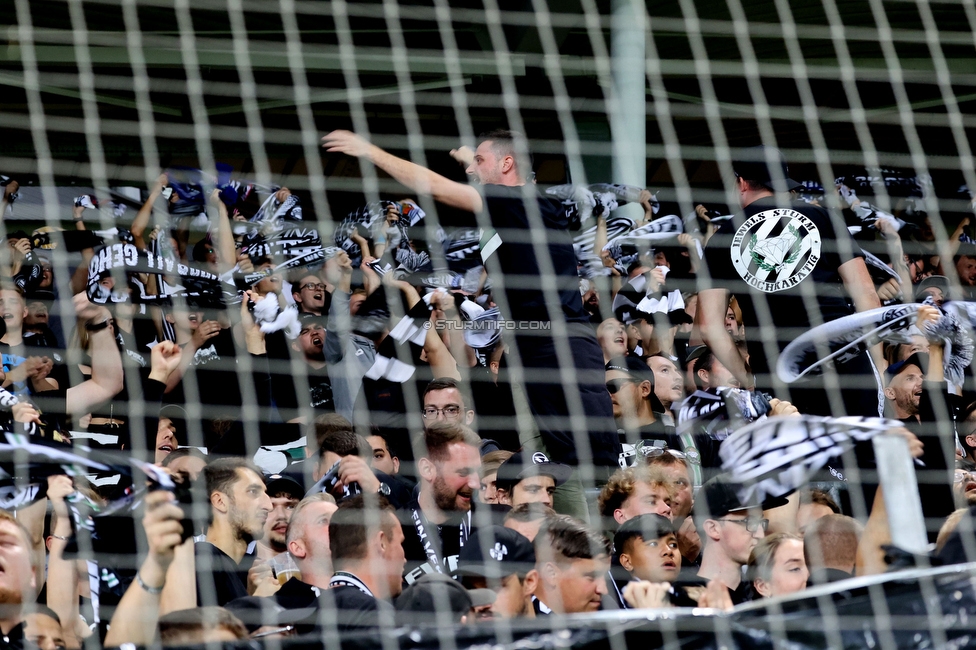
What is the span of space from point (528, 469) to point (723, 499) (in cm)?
66

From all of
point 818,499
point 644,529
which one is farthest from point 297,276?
point 818,499

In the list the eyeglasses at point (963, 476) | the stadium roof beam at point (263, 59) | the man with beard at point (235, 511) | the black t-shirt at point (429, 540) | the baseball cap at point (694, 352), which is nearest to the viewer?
the man with beard at point (235, 511)

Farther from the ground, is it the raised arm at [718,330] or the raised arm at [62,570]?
the raised arm at [718,330]

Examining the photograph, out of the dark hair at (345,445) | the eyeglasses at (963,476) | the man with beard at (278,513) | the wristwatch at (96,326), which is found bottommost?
the eyeglasses at (963,476)

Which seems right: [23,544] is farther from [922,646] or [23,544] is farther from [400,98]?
[400,98]

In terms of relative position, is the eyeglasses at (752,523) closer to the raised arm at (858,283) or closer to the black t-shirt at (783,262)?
the black t-shirt at (783,262)

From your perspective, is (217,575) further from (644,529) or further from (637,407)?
(637,407)

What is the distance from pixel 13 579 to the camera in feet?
7.66

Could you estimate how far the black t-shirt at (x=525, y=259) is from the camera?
3486 millimetres

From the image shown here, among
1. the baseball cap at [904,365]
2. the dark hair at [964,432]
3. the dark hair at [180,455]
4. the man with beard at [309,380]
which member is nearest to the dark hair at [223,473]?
the dark hair at [180,455]

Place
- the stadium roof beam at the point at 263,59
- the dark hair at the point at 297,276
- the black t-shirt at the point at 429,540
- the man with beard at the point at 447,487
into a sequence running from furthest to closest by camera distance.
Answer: the stadium roof beam at the point at 263,59 → the dark hair at the point at 297,276 → the man with beard at the point at 447,487 → the black t-shirt at the point at 429,540

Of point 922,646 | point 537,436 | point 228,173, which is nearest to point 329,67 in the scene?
point 228,173

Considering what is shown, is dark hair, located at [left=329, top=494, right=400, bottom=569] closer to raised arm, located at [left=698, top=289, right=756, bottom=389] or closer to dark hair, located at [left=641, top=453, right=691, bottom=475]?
dark hair, located at [left=641, top=453, right=691, bottom=475]

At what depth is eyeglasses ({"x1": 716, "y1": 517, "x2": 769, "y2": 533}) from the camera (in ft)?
9.94
